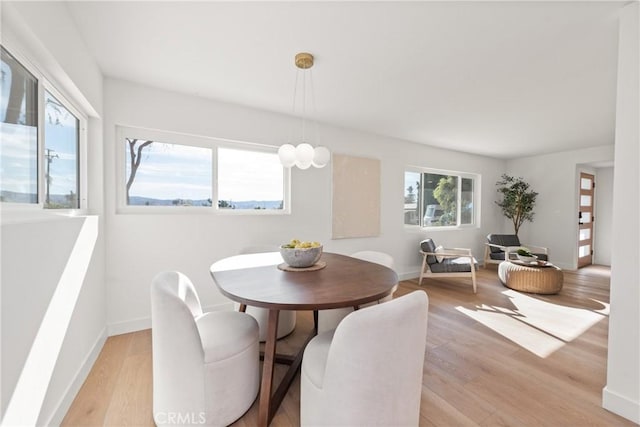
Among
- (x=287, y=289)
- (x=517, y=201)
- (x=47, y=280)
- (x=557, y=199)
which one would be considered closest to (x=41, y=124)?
(x=47, y=280)

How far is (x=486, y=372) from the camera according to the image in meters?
1.91

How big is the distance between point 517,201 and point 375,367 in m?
6.22

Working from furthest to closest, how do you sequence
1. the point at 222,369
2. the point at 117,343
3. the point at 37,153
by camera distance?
the point at 117,343 < the point at 37,153 < the point at 222,369

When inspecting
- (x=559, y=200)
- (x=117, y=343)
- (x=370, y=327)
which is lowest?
(x=117, y=343)

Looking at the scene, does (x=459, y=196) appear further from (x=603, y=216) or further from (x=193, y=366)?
(x=193, y=366)

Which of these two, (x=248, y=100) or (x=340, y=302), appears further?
(x=248, y=100)

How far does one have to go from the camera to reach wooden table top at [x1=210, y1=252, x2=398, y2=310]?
1214mm

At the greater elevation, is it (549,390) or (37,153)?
(37,153)

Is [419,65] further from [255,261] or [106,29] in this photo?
[106,29]

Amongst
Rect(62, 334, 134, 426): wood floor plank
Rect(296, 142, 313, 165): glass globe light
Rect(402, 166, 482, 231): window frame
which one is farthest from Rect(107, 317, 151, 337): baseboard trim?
Rect(402, 166, 482, 231): window frame

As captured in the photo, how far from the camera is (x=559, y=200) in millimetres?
5438

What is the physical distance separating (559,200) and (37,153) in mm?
7795

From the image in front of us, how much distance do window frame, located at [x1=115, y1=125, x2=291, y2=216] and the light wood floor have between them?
1247 mm

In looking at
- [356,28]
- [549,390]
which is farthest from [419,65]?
[549,390]
